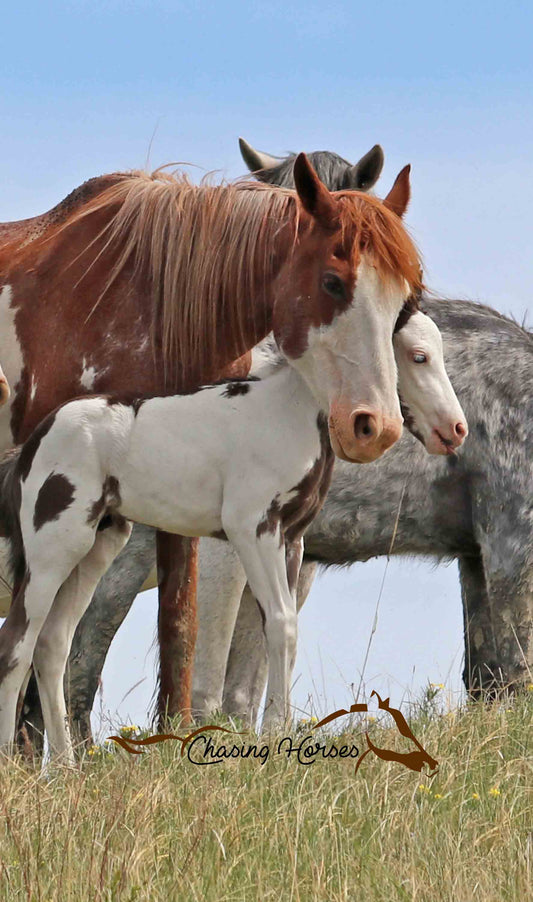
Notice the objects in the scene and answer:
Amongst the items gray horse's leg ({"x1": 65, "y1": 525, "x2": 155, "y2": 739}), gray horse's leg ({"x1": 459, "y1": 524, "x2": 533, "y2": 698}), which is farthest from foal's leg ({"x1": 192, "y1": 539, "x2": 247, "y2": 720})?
gray horse's leg ({"x1": 459, "y1": 524, "x2": 533, "y2": 698})

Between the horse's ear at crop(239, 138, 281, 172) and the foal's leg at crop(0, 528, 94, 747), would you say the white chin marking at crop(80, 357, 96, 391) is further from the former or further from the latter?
the horse's ear at crop(239, 138, 281, 172)

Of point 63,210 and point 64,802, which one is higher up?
point 63,210

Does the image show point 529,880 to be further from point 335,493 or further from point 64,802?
point 335,493

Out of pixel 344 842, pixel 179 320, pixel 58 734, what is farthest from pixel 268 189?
pixel 344 842

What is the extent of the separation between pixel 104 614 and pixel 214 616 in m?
0.60

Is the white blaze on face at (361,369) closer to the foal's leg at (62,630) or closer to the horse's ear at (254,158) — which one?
the foal's leg at (62,630)

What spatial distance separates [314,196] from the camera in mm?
4688

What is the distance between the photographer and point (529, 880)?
360 cm

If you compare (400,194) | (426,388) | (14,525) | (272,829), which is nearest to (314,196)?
(400,194)

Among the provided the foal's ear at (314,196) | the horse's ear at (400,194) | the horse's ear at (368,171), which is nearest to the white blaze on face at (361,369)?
the foal's ear at (314,196)

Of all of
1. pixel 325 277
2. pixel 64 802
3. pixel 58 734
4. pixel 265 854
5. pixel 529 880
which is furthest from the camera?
pixel 58 734

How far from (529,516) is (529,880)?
3854mm

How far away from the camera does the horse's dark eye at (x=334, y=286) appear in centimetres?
455

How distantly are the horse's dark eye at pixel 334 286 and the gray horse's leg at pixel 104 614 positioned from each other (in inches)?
115
